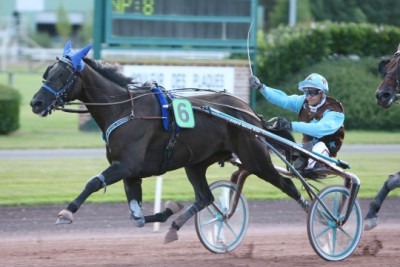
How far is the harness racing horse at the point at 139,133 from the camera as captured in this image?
716 centimetres

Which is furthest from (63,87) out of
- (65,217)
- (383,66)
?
(383,66)

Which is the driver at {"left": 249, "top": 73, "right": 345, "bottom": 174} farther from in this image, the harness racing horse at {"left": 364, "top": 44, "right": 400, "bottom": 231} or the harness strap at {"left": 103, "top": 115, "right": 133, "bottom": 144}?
the harness strap at {"left": 103, "top": 115, "right": 133, "bottom": 144}

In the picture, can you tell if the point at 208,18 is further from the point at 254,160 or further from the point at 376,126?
the point at 254,160

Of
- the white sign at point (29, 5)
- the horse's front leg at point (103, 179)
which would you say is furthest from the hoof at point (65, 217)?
the white sign at point (29, 5)

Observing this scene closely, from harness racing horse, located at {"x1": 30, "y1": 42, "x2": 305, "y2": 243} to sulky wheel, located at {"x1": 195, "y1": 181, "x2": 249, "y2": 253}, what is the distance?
0.79 ft

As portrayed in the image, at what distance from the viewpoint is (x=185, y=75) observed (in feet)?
58.9

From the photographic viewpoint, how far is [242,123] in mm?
7629

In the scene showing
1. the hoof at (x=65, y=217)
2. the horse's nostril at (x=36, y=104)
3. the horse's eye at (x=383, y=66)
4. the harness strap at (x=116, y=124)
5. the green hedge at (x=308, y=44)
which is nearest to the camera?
the hoof at (x=65, y=217)

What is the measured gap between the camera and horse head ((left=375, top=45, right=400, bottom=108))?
800cm

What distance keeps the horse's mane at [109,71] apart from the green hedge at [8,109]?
1063 cm

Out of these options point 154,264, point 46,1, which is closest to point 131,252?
point 154,264

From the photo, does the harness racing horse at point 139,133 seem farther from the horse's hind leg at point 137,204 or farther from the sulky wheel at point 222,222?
the sulky wheel at point 222,222

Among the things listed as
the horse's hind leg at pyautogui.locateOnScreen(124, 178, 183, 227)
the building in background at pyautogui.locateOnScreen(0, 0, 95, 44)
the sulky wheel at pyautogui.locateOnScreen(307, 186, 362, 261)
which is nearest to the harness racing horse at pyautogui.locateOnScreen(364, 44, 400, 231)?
the sulky wheel at pyautogui.locateOnScreen(307, 186, 362, 261)

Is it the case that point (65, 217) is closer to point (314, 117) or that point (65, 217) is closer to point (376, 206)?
point (314, 117)
